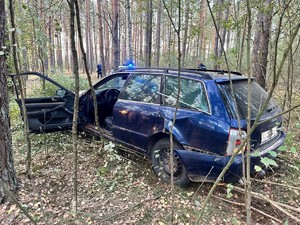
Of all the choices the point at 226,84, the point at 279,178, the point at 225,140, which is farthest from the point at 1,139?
the point at 279,178

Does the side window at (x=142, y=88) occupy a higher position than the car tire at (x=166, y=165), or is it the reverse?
the side window at (x=142, y=88)

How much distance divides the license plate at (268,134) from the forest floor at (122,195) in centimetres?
40

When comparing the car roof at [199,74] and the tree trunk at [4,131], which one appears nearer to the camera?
the tree trunk at [4,131]

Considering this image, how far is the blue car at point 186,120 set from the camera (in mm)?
3037

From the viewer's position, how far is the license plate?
324cm

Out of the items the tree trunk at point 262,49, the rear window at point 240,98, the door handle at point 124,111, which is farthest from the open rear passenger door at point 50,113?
the tree trunk at point 262,49

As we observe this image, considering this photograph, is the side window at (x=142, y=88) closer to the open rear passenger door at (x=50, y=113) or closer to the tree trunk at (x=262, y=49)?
the open rear passenger door at (x=50, y=113)

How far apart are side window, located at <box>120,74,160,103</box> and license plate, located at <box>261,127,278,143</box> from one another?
1629mm

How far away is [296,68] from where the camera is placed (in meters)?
12.4

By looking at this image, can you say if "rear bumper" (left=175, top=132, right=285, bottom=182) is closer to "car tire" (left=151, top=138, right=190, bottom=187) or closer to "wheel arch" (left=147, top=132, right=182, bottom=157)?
"car tire" (left=151, top=138, right=190, bottom=187)

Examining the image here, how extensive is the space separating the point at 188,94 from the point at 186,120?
413mm

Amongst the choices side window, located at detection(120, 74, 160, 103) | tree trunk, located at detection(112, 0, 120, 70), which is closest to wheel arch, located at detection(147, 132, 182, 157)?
side window, located at detection(120, 74, 160, 103)

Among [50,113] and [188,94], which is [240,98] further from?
[50,113]

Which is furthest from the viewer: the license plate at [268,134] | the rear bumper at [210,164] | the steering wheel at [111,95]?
the steering wheel at [111,95]
